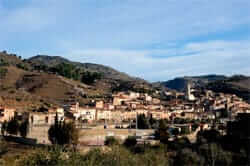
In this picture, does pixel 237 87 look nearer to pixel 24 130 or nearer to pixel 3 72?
pixel 3 72

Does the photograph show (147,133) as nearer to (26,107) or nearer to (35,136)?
(35,136)

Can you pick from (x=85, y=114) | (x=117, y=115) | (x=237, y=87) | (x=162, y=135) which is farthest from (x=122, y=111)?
(x=237, y=87)

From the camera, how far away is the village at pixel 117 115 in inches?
1640

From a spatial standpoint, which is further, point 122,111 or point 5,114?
point 122,111

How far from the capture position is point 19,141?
1421 inches

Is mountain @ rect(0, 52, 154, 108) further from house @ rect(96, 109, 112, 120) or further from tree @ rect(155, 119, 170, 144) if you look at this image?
tree @ rect(155, 119, 170, 144)

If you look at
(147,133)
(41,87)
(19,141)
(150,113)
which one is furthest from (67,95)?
(19,141)

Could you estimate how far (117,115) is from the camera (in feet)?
209

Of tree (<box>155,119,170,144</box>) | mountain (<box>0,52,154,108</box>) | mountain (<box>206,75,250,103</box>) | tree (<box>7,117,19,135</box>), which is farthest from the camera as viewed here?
mountain (<box>206,75,250,103</box>)

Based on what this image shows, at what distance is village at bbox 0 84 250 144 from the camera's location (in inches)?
1640

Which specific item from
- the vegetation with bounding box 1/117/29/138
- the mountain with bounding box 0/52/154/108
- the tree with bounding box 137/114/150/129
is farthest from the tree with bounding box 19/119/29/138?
the mountain with bounding box 0/52/154/108

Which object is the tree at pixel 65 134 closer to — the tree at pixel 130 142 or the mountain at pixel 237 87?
the tree at pixel 130 142

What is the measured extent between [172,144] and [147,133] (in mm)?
8797

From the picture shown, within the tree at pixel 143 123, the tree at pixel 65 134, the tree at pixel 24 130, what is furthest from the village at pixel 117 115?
the tree at pixel 65 134
